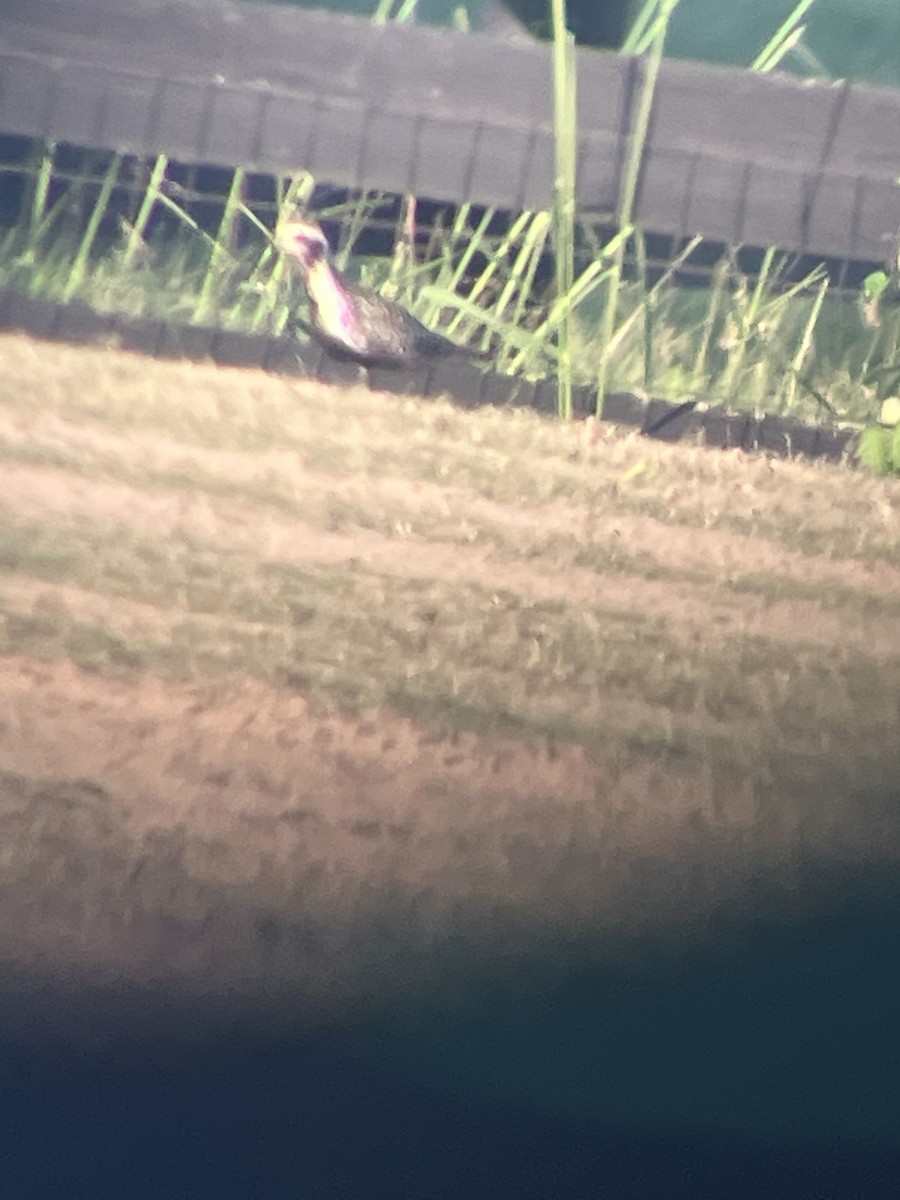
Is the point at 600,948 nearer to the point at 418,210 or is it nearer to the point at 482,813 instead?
the point at 482,813

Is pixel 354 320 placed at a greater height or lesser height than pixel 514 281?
lesser

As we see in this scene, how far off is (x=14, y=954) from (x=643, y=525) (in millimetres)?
1151

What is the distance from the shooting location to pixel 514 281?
2.52 meters

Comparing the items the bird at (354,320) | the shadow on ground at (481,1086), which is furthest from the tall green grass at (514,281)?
the shadow on ground at (481,1086)

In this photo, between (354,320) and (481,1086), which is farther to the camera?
(354,320)

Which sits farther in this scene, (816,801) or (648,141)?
(648,141)

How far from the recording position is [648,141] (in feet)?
8.41

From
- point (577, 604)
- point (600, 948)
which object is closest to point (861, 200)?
point (577, 604)

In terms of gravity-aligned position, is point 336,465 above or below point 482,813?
above

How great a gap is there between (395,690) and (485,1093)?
0.53m

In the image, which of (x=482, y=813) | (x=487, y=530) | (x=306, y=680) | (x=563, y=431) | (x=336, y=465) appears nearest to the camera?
(x=482, y=813)

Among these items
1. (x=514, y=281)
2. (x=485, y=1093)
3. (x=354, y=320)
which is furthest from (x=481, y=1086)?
(x=514, y=281)

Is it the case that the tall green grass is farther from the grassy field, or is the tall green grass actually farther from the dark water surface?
the dark water surface

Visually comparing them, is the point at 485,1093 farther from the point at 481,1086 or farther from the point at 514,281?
the point at 514,281
